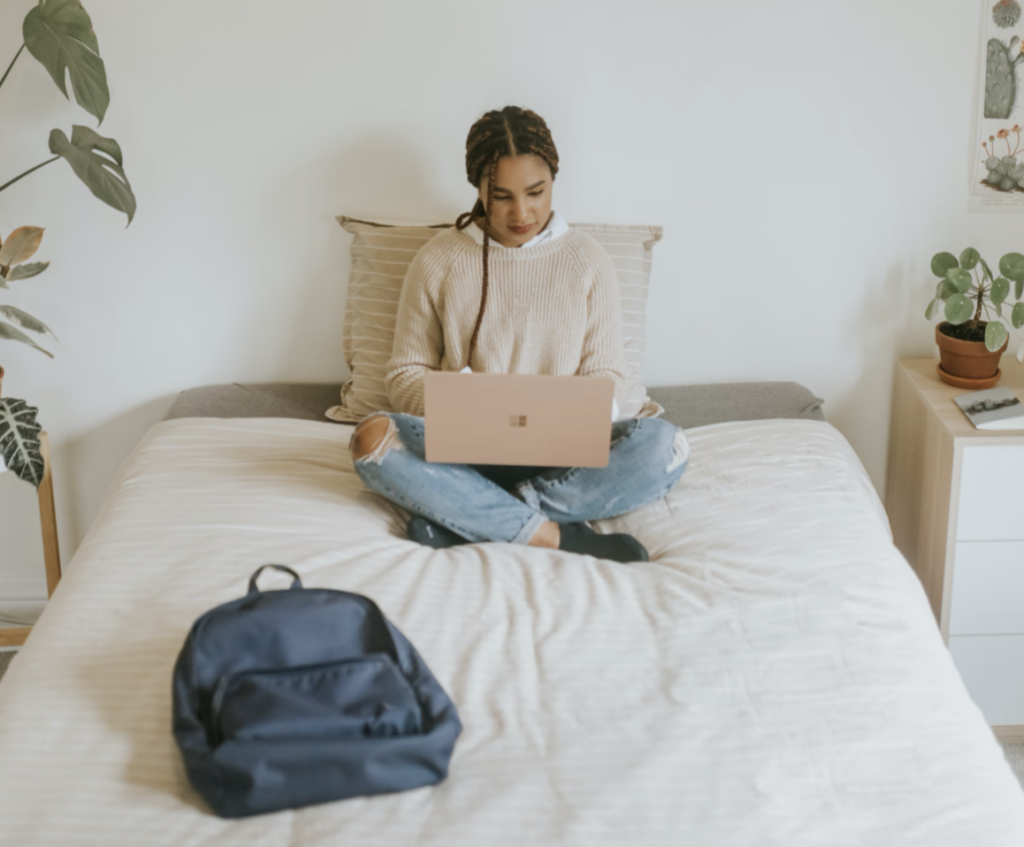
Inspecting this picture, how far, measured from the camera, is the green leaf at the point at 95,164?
1672 mm

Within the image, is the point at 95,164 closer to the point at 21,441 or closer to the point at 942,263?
the point at 21,441

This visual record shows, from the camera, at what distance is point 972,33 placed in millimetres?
1893

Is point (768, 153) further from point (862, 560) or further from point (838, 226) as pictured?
point (862, 560)

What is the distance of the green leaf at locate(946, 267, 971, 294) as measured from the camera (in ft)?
5.94

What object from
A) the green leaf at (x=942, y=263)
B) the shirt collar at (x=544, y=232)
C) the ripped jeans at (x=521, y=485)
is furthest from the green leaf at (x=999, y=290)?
the shirt collar at (x=544, y=232)

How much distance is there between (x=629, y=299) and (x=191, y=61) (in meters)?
0.97

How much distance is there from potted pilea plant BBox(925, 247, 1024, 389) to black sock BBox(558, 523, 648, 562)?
0.79 meters

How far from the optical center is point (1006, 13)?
1.88 meters

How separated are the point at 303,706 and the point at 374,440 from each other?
61 centimetres

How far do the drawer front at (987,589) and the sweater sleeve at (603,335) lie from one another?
677mm

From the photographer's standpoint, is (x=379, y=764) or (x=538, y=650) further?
(x=538, y=650)

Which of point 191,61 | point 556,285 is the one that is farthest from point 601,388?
point 191,61

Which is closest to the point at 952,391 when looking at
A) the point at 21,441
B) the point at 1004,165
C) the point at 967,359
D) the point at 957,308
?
the point at 967,359

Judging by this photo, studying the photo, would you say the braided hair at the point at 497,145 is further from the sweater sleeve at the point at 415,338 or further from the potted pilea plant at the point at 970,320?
the potted pilea plant at the point at 970,320
